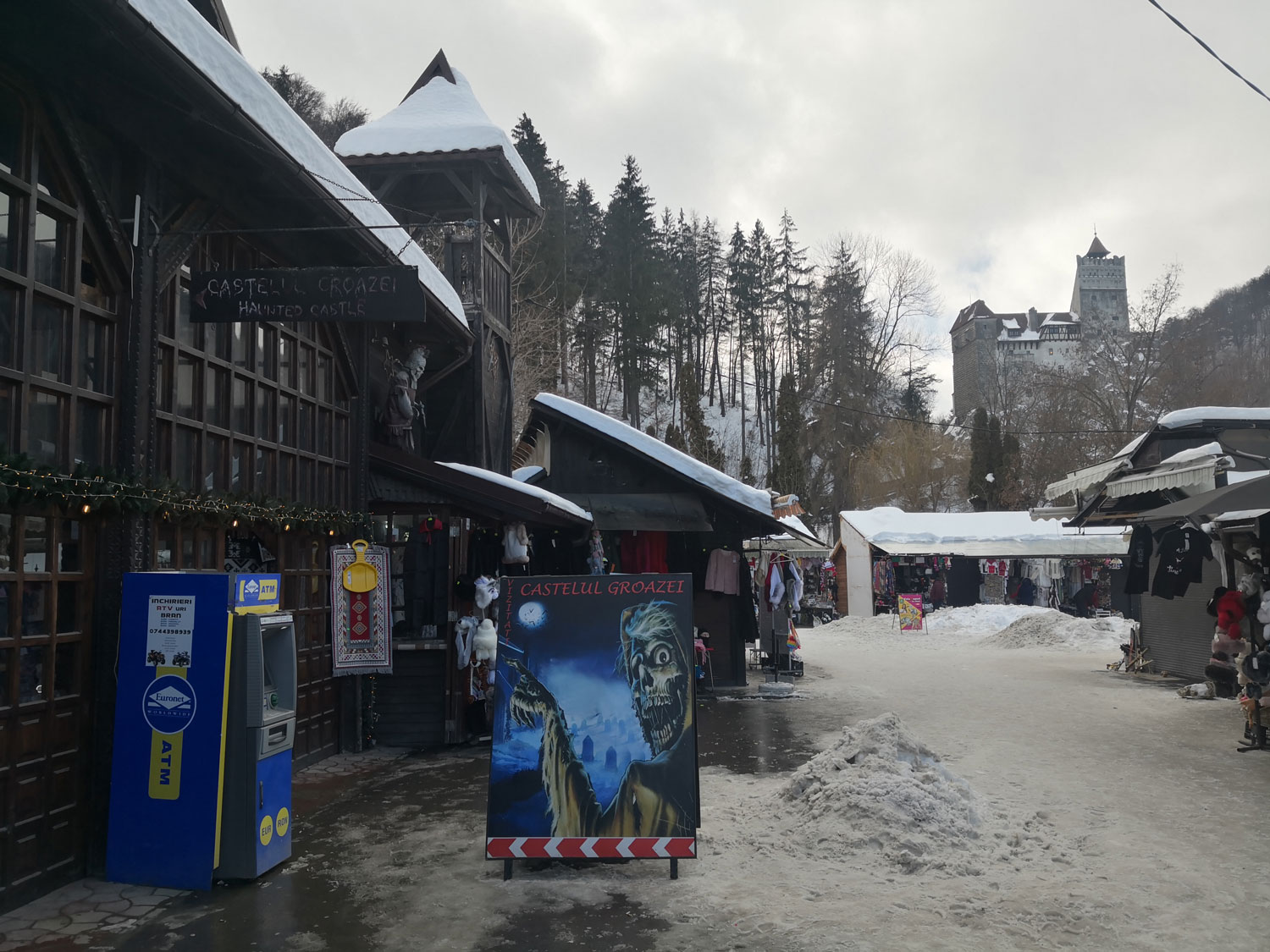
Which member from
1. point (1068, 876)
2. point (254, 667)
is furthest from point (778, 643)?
point (254, 667)

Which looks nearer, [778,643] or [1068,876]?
[1068,876]

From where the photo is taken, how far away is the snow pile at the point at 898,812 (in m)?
5.98

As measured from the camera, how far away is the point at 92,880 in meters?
5.60

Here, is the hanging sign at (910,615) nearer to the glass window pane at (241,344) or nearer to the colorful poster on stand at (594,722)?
the glass window pane at (241,344)

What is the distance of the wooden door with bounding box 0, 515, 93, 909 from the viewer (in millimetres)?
5066

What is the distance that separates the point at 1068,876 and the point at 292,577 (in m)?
6.53

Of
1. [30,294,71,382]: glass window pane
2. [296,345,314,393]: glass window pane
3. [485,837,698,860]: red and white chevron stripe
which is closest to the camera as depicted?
[30,294,71,382]: glass window pane

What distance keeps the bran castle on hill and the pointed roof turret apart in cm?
6726

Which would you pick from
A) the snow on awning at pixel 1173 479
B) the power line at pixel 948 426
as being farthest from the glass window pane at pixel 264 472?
the power line at pixel 948 426

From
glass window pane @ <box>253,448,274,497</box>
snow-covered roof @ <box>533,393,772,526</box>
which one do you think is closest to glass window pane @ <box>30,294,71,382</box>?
glass window pane @ <box>253,448,274,497</box>

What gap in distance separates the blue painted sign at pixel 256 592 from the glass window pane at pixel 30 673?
1.04 metres

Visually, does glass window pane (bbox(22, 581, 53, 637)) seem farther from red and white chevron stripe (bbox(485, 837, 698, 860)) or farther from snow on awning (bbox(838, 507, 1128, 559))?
snow on awning (bbox(838, 507, 1128, 559))

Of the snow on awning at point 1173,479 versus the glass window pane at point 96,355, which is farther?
the snow on awning at point 1173,479

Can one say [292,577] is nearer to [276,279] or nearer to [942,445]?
[276,279]
